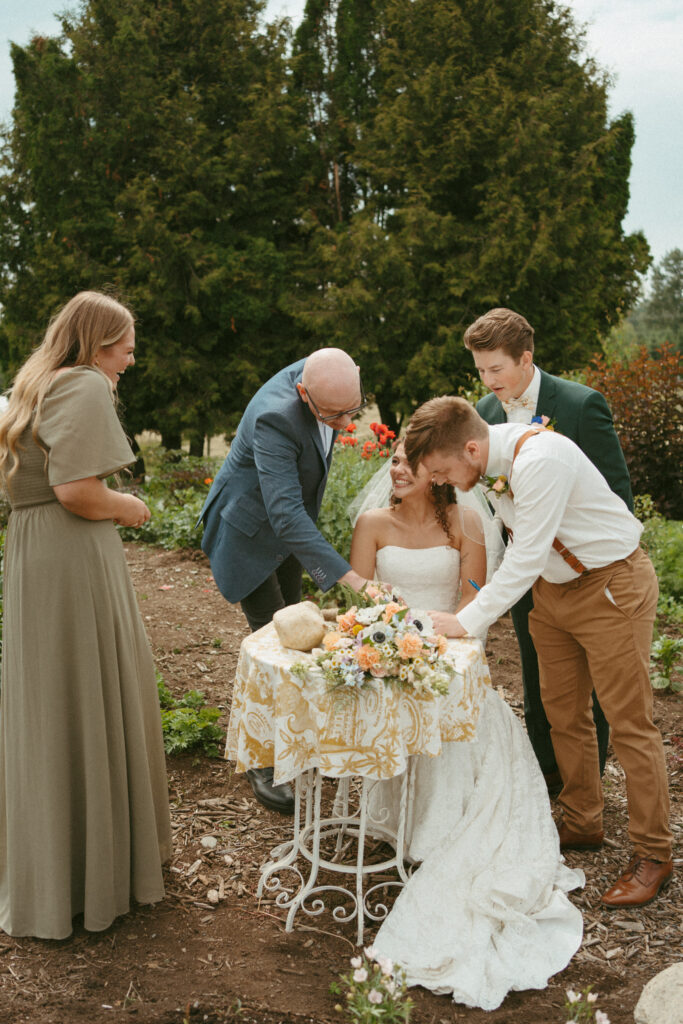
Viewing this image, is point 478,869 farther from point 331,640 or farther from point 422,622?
point 331,640

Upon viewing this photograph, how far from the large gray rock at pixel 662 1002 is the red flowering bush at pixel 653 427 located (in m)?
7.63

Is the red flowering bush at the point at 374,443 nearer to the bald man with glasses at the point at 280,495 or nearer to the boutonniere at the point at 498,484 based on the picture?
the bald man with glasses at the point at 280,495

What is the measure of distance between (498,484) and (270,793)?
78.1 inches


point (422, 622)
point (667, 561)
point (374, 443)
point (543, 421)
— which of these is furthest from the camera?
point (374, 443)

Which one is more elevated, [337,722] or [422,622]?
[422,622]

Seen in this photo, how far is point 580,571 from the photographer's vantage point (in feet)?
11.2

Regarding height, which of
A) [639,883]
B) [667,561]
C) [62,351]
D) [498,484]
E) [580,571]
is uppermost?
[62,351]

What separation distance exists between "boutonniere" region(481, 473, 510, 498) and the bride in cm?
58

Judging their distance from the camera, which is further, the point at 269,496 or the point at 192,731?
the point at 192,731

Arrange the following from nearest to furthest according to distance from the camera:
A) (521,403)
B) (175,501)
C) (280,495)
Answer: (280,495) < (521,403) < (175,501)

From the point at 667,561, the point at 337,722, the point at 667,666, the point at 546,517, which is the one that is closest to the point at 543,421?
the point at 546,517

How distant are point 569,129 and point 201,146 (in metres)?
7.07

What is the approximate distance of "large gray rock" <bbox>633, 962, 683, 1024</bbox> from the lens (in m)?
2.47

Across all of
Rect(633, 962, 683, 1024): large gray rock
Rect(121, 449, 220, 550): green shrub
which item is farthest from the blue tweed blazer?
Rect(121, 449, 220, 550): green shrub
